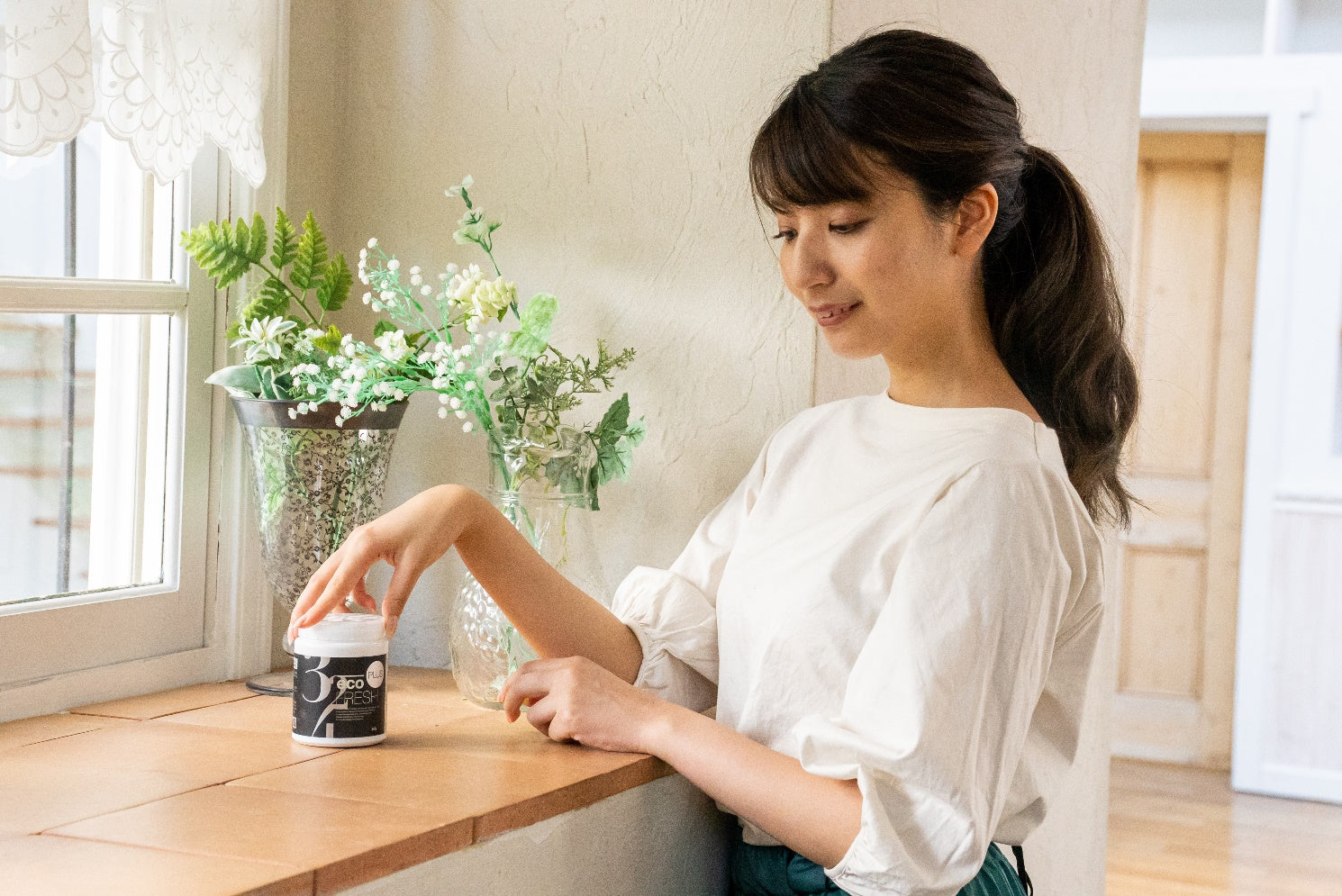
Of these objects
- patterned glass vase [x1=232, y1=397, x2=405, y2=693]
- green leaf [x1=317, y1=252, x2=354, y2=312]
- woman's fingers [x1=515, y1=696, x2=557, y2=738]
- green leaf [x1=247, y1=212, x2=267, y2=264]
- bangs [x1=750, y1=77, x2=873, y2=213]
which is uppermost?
bangs [x1=750, y1=77, x2=873, y2=213]

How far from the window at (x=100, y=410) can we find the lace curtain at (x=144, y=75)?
0.28 ft

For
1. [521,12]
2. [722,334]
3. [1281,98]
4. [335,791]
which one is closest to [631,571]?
[722,334]

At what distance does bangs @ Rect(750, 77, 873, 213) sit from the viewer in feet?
4.16

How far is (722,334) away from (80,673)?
0.81 m

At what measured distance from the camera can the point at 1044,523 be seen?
121 centimetres

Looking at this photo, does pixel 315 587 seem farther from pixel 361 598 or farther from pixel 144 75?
pixel 144 75

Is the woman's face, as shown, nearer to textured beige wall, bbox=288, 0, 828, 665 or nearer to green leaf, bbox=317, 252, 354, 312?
Result: textured beige wall, bbox=288, 0, 828, 665

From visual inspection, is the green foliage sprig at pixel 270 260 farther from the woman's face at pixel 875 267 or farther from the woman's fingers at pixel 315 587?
the woman's face at pixel 875 267

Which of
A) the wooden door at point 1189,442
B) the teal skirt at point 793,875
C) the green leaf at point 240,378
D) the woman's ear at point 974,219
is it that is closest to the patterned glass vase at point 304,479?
the green leaf at point 240,378

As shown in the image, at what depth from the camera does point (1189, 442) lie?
16.2 feet

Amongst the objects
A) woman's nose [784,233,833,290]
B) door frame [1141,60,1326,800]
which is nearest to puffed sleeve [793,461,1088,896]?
woman's nose [784,233,833,290]

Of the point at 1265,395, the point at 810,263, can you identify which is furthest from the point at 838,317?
the point at 1265,395

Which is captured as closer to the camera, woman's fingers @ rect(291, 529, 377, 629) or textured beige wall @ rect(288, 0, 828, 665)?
woman's fingers @ rect(291, 529, 377, 629)

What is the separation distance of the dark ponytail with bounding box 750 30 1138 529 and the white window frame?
0.70 metres
